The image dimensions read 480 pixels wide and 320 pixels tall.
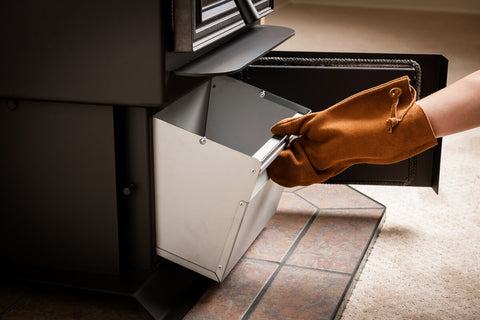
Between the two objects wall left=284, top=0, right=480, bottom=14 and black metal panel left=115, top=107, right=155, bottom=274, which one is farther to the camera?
wall left=284, top=0, right=480, bottom=14

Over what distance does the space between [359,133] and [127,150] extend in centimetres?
46

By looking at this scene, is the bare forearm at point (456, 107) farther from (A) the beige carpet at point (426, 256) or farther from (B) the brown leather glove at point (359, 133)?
(A) the beige carpet at point (426, 256)

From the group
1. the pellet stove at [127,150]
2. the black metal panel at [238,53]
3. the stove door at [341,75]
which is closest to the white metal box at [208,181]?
the pellet stove at [127,150]

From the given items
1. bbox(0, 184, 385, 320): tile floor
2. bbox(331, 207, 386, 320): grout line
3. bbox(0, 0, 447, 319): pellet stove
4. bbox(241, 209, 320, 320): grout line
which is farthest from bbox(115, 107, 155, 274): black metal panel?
bbox(331, 207, 386, 320): grout line

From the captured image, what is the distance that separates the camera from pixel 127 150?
4.12 feet

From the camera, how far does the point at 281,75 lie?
1697mm

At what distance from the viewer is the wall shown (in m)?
5.30

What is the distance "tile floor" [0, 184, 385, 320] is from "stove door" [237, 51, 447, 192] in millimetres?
237

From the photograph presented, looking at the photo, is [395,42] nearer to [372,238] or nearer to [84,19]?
[372,238]

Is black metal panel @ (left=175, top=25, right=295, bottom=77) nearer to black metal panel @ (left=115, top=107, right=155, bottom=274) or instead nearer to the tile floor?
black metal panel @ (left=115, top=107, right=155, bottom=274)

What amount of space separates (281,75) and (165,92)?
1.96ft

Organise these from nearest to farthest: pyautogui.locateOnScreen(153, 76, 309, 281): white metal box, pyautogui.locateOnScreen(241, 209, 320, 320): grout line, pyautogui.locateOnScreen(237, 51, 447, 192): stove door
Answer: pyautogui.locateOnScreen(153, 76, 309, 281): white metal box < pyautogui.locateOnScreen(241, 209, 320, 320): grout line < pyautogui.locateOnScreen(237, 51, 447, 192): stove door

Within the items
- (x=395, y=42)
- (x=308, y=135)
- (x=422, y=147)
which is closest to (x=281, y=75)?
(x=308, y=135)

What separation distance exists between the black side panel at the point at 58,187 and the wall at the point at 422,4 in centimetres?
429
